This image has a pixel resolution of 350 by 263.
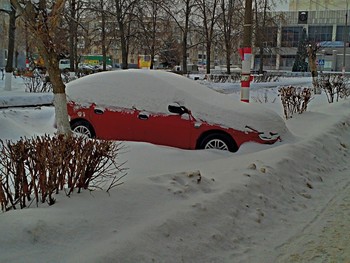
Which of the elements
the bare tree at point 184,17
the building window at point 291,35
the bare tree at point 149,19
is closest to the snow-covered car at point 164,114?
the bare tree at point 149,19

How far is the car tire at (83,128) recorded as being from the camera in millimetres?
8289

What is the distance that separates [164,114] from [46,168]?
3951 mm

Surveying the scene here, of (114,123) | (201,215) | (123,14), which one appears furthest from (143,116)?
(123,14)

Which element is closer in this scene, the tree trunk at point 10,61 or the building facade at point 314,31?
the tree trunk at point 10,61

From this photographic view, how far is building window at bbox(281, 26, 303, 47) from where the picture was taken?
81925mm

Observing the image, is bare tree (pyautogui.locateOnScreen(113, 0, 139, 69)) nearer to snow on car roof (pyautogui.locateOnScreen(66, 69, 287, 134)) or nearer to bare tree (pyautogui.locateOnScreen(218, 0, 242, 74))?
bare tree (pyautogui.locateOnScreen(218, 0, 242, 74))

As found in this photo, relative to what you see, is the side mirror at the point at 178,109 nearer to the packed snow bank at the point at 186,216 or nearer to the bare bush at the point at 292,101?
the packed snow bank at the point at 186,216

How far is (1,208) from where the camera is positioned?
3.85m

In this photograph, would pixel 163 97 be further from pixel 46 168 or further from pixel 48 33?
pixel 46 168

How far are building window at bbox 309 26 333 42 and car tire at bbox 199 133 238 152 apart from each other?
279 feet

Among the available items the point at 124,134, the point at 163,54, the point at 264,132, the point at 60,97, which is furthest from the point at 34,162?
the point at 163,54

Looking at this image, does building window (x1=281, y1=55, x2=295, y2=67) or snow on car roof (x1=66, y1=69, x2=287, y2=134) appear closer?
snow on car roof (x1=66, y1=69, x2=287, y2=134)

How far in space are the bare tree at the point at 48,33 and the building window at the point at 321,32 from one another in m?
86.3

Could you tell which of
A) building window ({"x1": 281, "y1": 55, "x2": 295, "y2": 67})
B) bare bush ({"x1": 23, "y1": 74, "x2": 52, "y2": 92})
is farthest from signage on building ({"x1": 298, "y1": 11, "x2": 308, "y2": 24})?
bare bush ({"x1": 23, "y1": 74, "x2": 52, "y2": 92})
